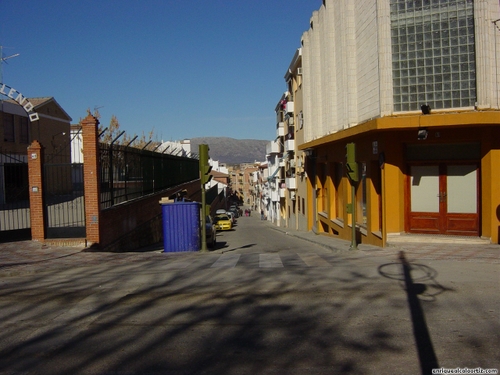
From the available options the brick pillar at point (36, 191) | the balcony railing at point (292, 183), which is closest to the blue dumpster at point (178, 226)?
the brick pillar at point (36, 191)

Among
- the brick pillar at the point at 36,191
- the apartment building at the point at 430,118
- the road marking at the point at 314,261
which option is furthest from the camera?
the brick pillar at the point at 36,191

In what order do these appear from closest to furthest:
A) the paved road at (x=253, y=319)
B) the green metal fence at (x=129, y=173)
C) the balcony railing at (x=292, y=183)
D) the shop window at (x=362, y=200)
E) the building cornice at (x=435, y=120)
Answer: the paved road at (x=253, y=319), the building cornice at (x=435, y=120), the green metal fence at (x=129, y=173), the shop window at (x=362, y=200), the balcony railing at (x=292, y=183)

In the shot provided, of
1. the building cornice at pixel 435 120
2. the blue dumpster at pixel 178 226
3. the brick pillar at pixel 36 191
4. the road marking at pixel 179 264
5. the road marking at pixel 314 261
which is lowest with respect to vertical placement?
the road marking at pixel 314 261

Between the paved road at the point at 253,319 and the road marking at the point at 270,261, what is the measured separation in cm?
38

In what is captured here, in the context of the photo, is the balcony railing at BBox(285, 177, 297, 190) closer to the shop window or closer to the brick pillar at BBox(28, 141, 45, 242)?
the shop window

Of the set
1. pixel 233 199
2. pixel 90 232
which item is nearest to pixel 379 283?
pixel 90 232

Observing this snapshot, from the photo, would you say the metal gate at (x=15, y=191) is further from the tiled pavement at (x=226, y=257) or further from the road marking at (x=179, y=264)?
the road marking at (x=179, y=264)

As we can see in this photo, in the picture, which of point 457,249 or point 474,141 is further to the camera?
point 474,141

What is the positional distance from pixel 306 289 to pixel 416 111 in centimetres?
847

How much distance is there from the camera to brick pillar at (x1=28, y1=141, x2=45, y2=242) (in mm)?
15055

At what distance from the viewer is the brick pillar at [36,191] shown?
1505 centimetres

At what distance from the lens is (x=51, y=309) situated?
7.43 meters

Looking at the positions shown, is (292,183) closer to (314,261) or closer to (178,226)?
(178,226)

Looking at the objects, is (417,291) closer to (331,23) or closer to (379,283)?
(379,283)
